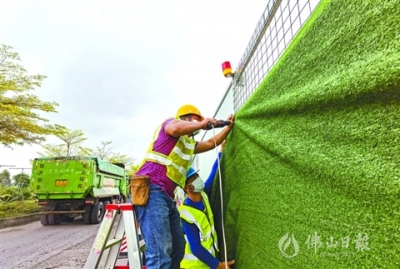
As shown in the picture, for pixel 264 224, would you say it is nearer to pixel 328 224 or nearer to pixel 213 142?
pixel 328 224

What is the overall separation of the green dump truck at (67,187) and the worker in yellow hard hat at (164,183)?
7966 mm

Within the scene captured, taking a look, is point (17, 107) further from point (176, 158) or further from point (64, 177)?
point (176, 158)

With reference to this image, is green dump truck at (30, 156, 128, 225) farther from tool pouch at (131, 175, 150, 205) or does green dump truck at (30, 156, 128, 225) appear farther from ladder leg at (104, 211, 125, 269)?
tool pouch at (131, 175, 150, 205)

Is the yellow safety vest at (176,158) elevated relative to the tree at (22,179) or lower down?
lower down

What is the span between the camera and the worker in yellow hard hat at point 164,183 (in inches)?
65.7

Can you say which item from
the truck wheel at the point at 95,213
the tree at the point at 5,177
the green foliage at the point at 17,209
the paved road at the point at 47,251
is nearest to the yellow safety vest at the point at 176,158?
the paved road at the point at 47,251

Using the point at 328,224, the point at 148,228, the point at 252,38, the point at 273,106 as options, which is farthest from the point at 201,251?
the point at 252,38

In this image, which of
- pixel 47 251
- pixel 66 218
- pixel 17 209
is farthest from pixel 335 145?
pixel 17 209

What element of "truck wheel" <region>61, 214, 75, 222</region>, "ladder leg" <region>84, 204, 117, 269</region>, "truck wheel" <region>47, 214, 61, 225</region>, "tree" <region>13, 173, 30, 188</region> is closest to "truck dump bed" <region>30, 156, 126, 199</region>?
"truck wheel" <region>47, 214, 61, 225</region>

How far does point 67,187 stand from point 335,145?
32.2 feet

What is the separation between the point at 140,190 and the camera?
1.73 metres

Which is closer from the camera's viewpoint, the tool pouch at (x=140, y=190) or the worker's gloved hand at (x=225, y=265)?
the tool pouch at (x=140, y=190)

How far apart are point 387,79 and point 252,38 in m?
1.53

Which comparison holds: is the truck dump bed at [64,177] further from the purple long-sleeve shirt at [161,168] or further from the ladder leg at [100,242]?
the purple long-sleeve shirt at [161,168]
